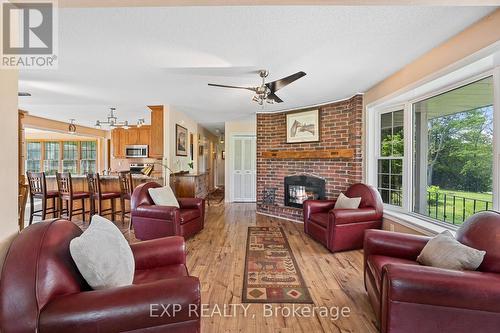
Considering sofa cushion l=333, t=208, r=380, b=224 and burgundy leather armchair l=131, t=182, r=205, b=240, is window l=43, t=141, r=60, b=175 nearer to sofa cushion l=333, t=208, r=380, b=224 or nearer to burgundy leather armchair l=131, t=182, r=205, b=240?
burgundy leather armchair l=131, t=182, r=205, b=240

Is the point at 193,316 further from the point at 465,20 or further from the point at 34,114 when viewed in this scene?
the point at 34,114

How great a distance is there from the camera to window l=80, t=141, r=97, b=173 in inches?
330

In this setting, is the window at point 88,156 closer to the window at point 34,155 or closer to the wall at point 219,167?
the window at point 34,155

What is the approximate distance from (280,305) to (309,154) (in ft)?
10.7

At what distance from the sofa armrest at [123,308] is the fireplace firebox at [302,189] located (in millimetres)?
3980

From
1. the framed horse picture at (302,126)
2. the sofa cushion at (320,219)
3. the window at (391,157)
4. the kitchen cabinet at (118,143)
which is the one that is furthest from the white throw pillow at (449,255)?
the kitchen cabinet at (118,143)

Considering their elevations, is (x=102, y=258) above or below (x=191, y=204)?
above

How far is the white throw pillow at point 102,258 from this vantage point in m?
1.27

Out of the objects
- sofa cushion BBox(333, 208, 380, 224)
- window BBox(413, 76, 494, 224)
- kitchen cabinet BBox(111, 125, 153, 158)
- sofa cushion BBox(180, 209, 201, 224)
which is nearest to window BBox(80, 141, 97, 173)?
kitchen cabinet BBox(111, 125, 153, 158)

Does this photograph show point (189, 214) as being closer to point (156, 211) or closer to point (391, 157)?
point (156, 211)

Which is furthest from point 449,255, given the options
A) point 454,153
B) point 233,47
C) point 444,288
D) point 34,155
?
point 34,155

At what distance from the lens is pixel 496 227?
160 cm

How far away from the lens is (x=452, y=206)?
9.09 feet
